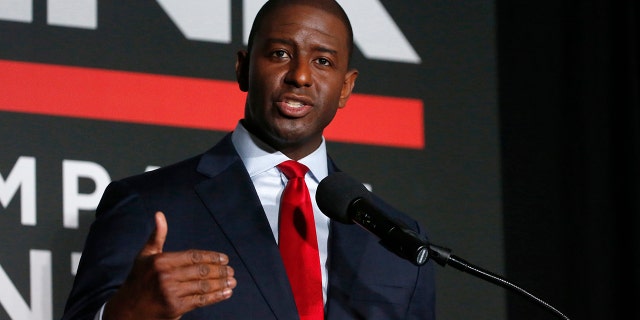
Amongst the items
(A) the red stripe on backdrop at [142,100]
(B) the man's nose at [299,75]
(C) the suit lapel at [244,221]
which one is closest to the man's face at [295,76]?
(B) the man's nose at [299,75]

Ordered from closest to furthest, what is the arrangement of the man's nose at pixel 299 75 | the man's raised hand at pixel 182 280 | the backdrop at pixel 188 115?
the man's raised hand at pixel 182 280, the man's nose at pixel 299 75, the backdrop at pixel 188 115

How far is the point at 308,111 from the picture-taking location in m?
2.15

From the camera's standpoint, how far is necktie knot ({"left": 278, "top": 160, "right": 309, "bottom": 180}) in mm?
2184

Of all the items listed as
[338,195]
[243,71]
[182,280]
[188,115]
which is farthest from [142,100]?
[182,280]

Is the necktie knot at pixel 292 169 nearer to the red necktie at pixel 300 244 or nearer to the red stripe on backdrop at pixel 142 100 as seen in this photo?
the red necktie at pixel 300 244

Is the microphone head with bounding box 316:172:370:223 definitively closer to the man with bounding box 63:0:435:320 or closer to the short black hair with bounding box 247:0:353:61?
the man with bounding box 63:0:435:320

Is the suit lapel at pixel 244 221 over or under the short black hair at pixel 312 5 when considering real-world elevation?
under

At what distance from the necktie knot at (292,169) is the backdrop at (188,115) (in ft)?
1.89

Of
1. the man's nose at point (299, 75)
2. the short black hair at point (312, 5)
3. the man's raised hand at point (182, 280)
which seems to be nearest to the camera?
the man's raised hand at point (182, 280)

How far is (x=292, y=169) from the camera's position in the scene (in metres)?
2.19

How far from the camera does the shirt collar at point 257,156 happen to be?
7.19 feet

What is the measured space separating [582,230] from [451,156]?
48 centimetres

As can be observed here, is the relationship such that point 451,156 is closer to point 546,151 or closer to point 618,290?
point 546,151

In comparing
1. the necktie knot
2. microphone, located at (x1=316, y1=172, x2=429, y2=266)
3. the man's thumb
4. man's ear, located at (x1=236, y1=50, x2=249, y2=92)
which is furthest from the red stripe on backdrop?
the man's thumb
